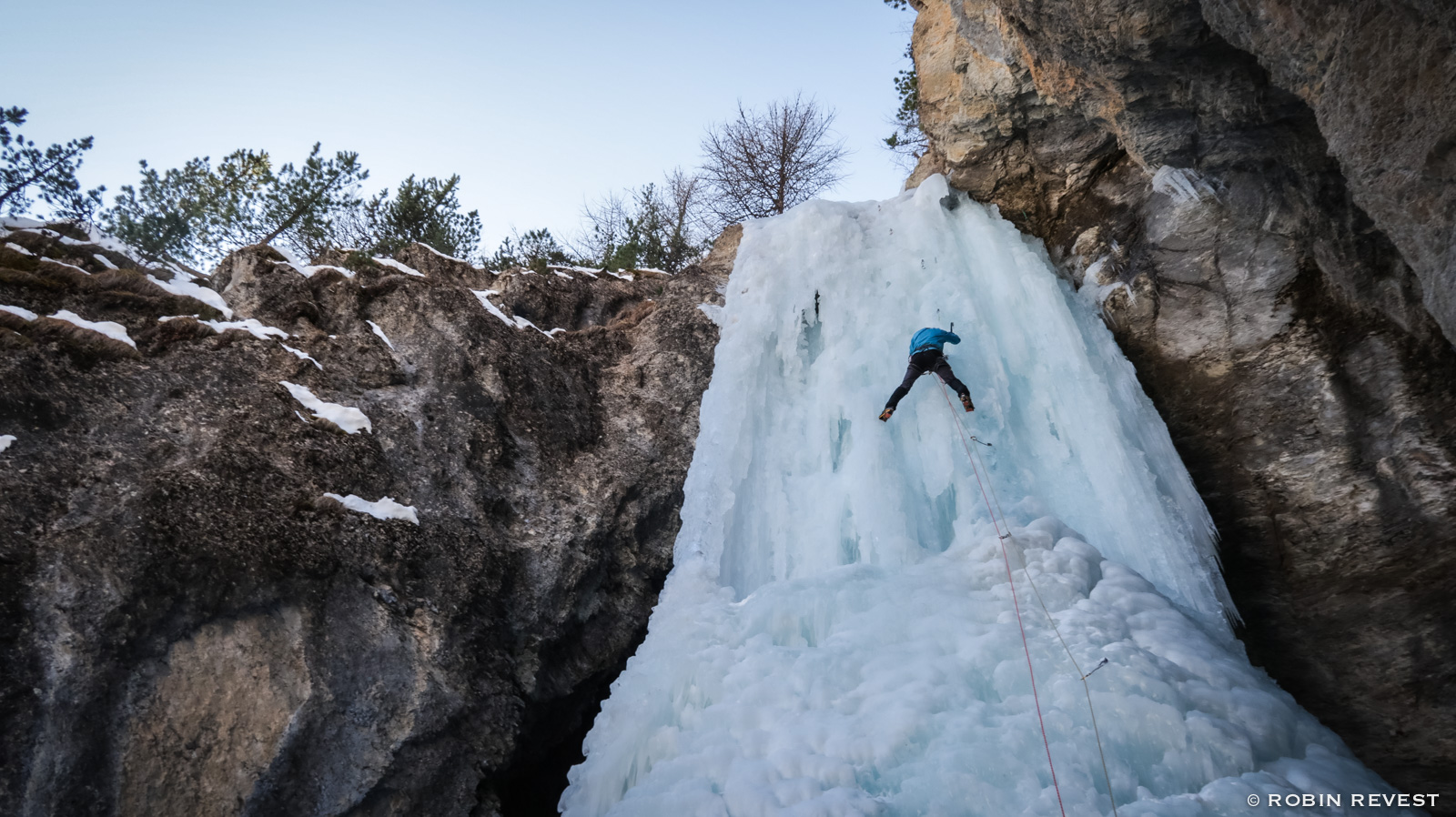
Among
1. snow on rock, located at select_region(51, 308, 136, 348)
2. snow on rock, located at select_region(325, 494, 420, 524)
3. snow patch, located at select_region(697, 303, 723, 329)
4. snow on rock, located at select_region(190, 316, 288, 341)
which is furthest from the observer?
snow patch, located at select_region(697, 303, 723, 329)

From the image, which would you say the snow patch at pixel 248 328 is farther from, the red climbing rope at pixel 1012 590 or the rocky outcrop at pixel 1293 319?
the rocky outcrop at pixel 1293 319

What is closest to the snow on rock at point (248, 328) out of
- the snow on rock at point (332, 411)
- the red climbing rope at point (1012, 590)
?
the snow on rock at point (332, 411)

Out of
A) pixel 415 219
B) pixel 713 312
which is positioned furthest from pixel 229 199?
pixel 713 312

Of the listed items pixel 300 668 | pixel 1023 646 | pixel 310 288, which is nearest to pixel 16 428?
pixel 300 668

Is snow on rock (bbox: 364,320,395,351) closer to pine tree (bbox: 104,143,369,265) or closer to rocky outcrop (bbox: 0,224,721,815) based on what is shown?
rocky outcrop (bbox: 0,224,721,815)

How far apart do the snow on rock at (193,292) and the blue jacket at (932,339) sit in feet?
20.0

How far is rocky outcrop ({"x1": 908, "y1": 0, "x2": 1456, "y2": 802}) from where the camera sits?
404cm

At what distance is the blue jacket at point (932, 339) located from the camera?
6348 mm

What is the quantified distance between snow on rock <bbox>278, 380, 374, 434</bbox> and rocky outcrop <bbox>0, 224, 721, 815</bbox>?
0.13ft

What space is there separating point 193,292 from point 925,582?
21.4 feet

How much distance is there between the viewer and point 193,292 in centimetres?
583

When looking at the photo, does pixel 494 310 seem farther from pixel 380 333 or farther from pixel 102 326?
pixel 102 326

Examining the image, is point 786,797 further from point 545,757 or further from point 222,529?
point 222,529

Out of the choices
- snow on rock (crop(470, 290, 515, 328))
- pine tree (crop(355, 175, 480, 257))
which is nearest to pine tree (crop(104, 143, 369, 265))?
pine tree (crop(355, 175, 480, 257))
